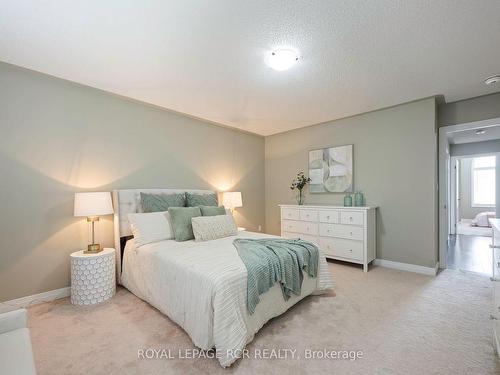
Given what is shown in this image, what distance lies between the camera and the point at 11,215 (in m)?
2.35

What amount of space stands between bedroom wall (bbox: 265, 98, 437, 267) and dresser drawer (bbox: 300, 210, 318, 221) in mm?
521

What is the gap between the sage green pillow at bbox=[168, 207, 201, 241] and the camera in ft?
9.09

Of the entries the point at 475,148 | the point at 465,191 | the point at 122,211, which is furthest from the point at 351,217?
the point at 465,191

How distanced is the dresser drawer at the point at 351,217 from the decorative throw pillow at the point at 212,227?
65.9 inches

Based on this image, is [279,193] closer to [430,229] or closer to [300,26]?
[430,229]

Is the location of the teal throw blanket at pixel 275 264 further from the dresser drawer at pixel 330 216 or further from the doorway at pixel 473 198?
the doorway at pixel 473 198

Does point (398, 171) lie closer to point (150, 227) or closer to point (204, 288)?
point (204, 288)

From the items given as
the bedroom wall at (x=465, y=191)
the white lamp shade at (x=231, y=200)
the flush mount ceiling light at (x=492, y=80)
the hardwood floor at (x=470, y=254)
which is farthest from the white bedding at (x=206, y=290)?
the bedroom wall at (x=465, y=191)

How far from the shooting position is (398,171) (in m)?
3.56

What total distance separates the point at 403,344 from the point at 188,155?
3469 mm

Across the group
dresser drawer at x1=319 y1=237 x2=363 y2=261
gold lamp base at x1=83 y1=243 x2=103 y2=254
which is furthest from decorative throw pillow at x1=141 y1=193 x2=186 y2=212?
dresser drawer at x1=319 y1=237 x2=363 y2=261

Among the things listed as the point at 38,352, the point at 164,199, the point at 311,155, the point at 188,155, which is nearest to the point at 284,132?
the point at 311,155

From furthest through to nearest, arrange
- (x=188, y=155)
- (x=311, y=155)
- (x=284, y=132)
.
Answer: (x=284, y=132), (x=311, y=155), (x=188, y=155)

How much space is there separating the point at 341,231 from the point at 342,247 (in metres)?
0.25
